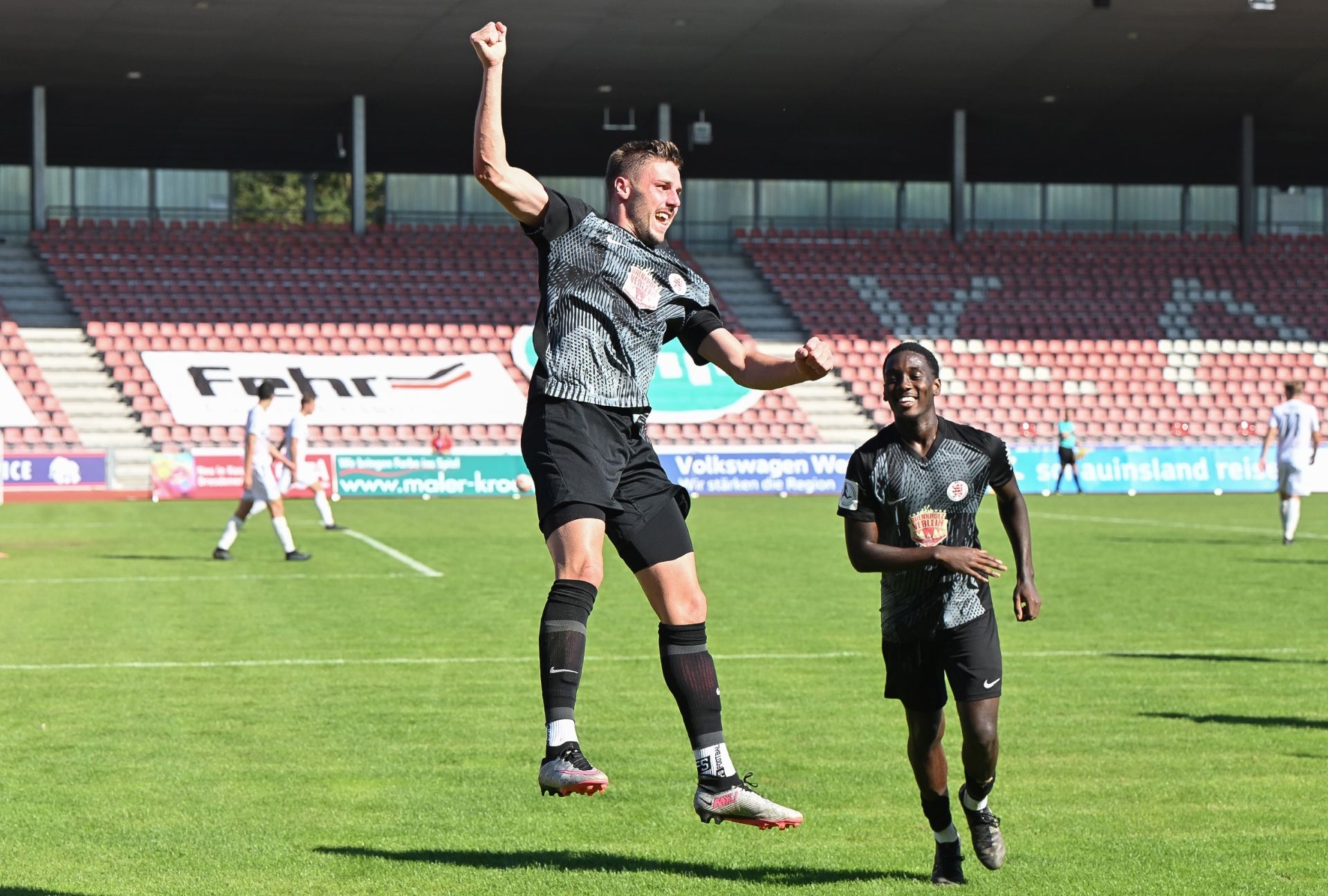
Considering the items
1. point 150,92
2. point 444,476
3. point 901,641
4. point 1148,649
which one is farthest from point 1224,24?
point 901,641

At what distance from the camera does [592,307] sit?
5.78 m

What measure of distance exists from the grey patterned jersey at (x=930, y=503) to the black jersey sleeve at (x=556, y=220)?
4.26ft

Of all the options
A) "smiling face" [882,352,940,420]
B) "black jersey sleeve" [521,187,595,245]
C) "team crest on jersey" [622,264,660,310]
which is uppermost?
"black jersey sleeve" [521,187,595,245]

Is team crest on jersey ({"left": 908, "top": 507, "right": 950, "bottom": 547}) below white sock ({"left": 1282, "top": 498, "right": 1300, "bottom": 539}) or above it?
above

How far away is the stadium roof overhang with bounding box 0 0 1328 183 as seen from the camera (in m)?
35.8

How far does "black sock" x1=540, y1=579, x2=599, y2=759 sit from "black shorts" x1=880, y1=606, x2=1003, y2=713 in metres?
1.20

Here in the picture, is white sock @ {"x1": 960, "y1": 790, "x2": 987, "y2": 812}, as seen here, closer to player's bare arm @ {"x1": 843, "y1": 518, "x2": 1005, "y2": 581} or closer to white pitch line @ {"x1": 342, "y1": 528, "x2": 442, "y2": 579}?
player's bare arm @ {"x1": 843, "y1": 518, "x2": 1005, "y2": 581}

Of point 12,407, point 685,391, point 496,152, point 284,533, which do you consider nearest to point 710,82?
point 685,391

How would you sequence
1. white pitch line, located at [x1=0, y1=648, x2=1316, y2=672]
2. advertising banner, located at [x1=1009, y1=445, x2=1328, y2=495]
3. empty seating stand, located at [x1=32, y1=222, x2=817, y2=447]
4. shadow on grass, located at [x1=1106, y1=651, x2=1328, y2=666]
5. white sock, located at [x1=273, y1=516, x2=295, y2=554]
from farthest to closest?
Answer: empty seating stand, located at [x1=32, y1=222, x2=817, y2=447], advertising banner, located at [x1=1009, y1=445, x2=1328, y2=495], white sock, located at [x1=273, y1=516, x2=295, y2=554], shadow on grass, located at [x1=1106, y1=651, x2=1328, y2=666], white pitch line, located at [x1=0, y1=648, x2=1316, y2=672]

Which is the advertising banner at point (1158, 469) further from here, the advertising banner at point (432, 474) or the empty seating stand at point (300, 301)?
the advertising banner at point (432, 474)

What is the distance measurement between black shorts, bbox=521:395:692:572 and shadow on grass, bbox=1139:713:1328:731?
4843mm

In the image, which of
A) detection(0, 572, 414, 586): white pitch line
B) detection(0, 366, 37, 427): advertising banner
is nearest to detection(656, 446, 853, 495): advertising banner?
detection(0, 366, 37, 427): advertising banner

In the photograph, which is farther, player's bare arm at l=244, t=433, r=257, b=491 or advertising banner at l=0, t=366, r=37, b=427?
advertising banner at l=0, t=366, r=37, b=427

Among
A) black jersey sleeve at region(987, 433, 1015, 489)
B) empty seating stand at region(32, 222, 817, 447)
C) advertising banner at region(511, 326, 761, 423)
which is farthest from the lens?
advertising banner at region(511, 326, 761, 423)
